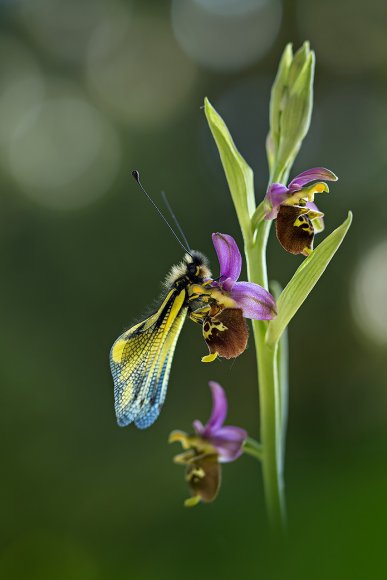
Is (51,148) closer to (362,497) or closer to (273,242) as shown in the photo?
(273,242)

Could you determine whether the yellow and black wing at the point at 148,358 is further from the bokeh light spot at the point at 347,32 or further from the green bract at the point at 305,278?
the bokeh light spot at the point at 347,32

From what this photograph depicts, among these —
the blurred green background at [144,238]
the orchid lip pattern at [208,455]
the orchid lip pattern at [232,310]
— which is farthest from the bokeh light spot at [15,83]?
the orchid lip pattern at [232,310]

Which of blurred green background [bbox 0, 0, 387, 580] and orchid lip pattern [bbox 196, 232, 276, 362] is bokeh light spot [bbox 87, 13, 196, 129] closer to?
blurred green background [bbox 0, 0, 387, 580]

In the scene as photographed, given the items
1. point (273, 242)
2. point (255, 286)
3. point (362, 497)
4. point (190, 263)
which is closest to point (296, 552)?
point (362, 497)

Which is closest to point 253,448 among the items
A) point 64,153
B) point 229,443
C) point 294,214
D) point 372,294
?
point 229,443

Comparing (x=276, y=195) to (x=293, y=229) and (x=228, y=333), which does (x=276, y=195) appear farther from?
(x=228, y=333)
